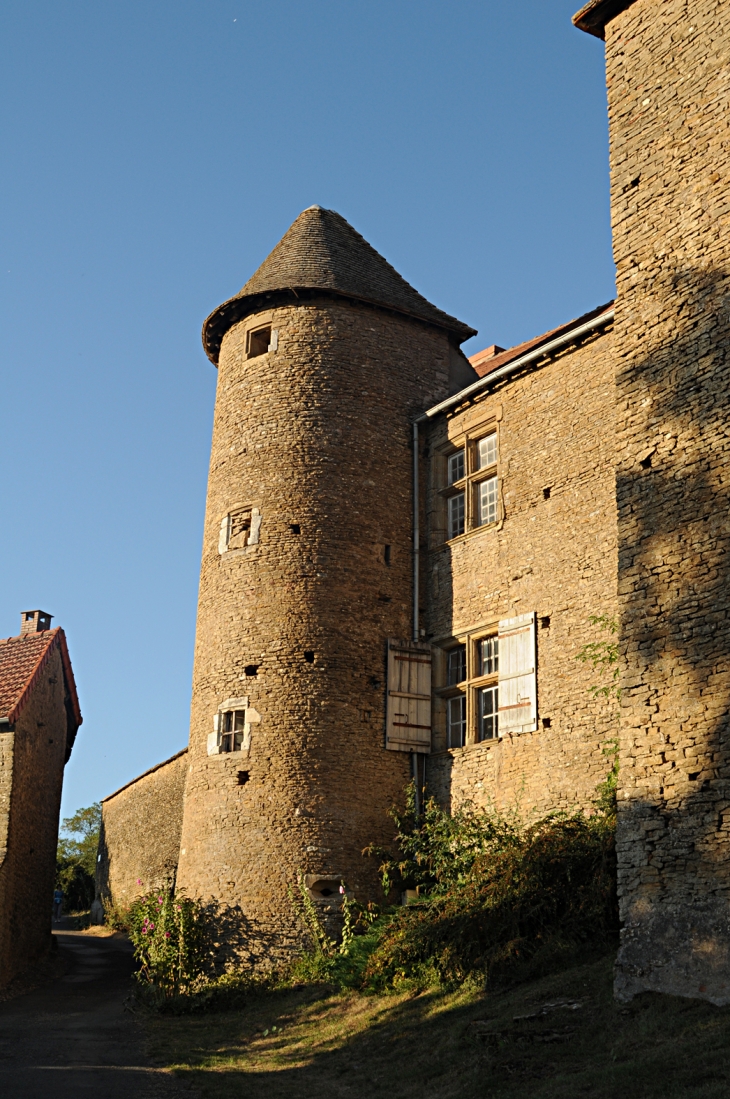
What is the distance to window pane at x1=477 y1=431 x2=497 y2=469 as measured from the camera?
16.3 m

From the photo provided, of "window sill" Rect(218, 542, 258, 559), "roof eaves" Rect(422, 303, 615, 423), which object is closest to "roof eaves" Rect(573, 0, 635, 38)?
"roof eaves" Rect(422, 303, 615, 423)

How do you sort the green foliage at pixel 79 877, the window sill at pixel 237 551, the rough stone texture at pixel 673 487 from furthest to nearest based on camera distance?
the green foliage at pixel 79 877 → the window sill at pixel 237 551 → the rough stone texture at pixel 673 487

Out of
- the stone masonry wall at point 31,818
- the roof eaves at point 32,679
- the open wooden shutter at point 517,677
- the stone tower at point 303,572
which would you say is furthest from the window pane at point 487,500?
the stone masonry wall at point 31,818

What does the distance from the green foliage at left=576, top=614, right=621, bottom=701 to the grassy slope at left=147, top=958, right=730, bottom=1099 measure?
3670 mm

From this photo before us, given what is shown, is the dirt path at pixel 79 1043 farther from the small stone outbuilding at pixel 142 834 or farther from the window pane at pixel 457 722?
the window pane at pixel 457 722

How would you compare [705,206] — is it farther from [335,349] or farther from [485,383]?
[335,349]

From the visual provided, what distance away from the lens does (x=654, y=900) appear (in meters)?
9.53

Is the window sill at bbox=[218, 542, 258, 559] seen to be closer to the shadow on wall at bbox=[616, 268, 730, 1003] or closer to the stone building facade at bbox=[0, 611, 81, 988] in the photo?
the stone building facade at bbox=[0, 611, 81, 988]

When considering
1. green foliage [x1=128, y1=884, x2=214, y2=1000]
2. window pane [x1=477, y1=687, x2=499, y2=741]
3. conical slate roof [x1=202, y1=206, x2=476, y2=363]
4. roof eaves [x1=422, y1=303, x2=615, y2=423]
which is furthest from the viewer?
conical slate roof [x1=202, y1=206, x2=476, y2=363]

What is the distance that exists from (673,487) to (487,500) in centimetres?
587

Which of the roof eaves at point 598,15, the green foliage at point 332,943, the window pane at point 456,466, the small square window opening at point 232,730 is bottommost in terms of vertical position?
the green foliage at point 332,943

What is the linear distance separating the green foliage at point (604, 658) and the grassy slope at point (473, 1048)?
3670 mm

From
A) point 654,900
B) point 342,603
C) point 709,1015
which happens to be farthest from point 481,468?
point 709,1015

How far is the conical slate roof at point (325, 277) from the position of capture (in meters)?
17.5
